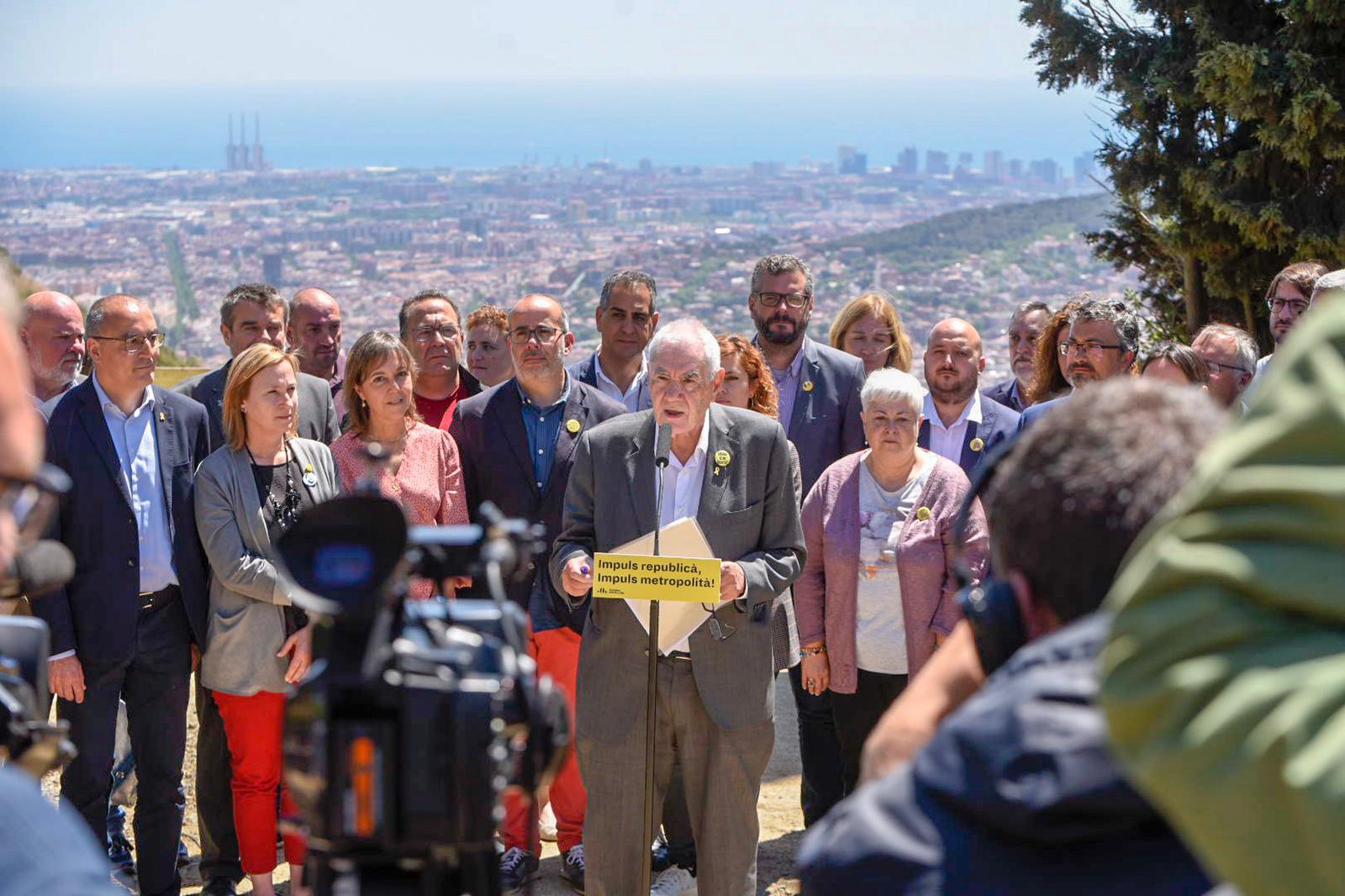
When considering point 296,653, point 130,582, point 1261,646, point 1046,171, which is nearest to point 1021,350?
point 296,653

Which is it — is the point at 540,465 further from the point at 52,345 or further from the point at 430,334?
the point at 52,345

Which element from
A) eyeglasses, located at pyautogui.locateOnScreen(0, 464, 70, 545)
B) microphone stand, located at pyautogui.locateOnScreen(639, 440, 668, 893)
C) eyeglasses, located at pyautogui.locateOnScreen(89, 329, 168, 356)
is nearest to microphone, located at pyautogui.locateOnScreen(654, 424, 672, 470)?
microphone stand, located at pyautogui.locateOnScreen(639, 440, 668, 893)

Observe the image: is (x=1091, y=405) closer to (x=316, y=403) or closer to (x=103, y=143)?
(x=316, y=403)

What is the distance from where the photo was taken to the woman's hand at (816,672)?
18.7ft

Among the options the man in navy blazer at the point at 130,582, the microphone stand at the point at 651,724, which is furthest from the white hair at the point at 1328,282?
the man in navy blazer at the point at 130,582

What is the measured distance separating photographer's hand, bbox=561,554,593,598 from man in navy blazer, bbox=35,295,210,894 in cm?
163

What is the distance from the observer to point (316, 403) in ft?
21.1

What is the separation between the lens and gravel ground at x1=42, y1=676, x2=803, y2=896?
5938 millimetres

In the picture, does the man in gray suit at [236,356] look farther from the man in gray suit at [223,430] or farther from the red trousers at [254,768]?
the red trousers at [254,768]

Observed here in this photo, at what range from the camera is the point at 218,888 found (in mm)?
5719

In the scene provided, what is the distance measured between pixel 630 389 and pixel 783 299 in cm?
93

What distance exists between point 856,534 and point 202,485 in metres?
2.59

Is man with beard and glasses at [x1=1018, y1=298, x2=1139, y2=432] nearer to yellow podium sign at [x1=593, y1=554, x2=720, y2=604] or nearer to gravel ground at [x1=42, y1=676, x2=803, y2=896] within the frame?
gravel ground at [x1=42, y1=676, x2=803, y2=896]

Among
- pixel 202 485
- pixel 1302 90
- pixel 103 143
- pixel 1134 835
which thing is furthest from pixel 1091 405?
pixel 103 143
